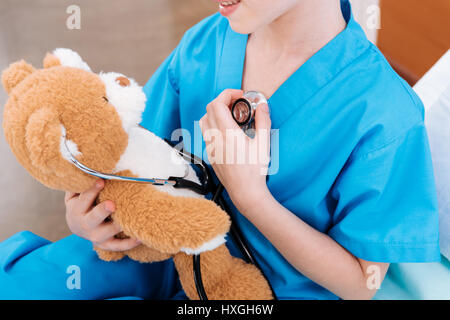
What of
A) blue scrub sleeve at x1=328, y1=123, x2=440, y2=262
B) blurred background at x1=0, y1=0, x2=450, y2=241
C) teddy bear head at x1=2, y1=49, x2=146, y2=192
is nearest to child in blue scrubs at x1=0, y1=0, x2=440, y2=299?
blue scrub sleeve at x1=328, y1=123, x2=440, y2=262

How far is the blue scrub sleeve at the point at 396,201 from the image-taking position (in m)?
0.64

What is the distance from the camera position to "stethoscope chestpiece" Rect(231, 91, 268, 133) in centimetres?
67

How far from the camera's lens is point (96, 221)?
64cm

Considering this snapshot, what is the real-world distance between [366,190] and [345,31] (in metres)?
0.29

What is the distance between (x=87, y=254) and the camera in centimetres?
81

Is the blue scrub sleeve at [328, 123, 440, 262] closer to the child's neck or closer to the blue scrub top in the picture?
the blue scrub top

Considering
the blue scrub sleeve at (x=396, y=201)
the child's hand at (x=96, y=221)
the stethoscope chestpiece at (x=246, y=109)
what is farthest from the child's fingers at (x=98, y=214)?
the blue scrub sleeve at (x=396, y=201)

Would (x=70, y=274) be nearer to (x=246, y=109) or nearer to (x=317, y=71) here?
(x=246, y=109)

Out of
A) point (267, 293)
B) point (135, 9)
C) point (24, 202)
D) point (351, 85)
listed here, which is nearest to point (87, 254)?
point (267, 293)

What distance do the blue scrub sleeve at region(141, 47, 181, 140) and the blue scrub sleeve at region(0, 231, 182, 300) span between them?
12.1 inches

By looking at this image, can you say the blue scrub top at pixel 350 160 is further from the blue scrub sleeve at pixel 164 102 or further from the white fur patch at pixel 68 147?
the white fur patch at pixel 68 147

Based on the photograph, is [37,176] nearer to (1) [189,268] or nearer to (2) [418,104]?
(1) [189,268]

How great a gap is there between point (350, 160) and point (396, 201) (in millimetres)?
99

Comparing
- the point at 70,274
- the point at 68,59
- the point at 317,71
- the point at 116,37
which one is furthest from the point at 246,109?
the point at 116,37
